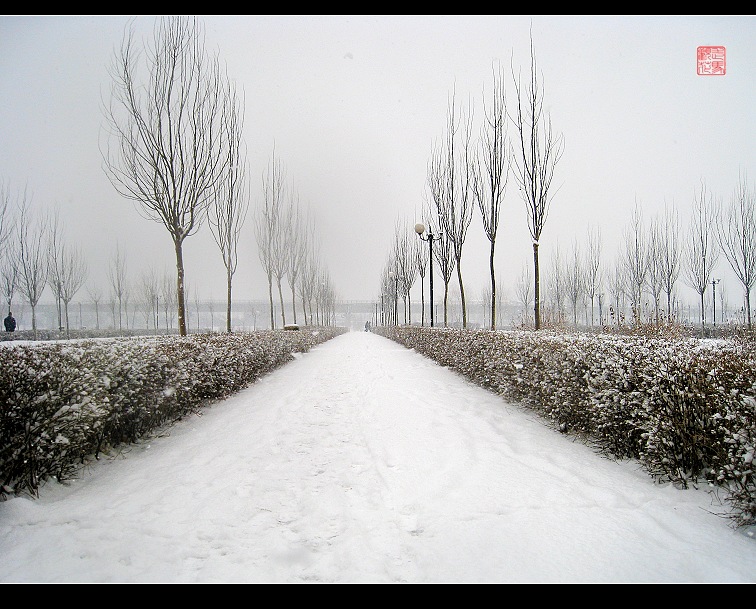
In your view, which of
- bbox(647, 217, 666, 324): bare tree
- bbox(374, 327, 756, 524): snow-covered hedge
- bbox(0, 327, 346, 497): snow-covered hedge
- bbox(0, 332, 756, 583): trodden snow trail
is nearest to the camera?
bbox(0, 332, 756, 583): trodden snow trail

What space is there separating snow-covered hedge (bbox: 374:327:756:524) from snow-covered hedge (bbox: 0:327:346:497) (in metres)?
4.55

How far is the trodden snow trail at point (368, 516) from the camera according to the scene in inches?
78.4

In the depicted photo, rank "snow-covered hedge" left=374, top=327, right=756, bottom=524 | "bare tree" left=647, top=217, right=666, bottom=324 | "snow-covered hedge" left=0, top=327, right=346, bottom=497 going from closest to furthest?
"snow-covered hedge" left=374, top=327, right=756, bottom=524, "snow-covered hedge" left=0, top=327, right=346, bottom=497, "bare tree" left=647, top=217, right=666, bottom=324

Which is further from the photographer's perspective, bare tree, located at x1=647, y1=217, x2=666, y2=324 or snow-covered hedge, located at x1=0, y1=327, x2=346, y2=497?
bare tree, located at x1=647, y1=217, x2=666, y2=324

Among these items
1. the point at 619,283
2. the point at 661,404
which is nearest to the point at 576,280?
the point at 619,283

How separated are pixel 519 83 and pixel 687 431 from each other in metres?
10.8

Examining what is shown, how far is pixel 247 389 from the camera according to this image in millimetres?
7293

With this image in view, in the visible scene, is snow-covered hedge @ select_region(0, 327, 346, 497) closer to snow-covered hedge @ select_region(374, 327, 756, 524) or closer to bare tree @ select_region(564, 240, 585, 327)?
snow-covered hedge @ select_region(374, 327, 756, 524)

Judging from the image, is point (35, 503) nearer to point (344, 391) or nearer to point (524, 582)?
point (524, 582)

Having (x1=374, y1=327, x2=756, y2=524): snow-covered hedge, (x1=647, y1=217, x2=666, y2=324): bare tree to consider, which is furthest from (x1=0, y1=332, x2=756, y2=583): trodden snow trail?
(x1=647, y1=217, x2=666, y2=324): bare tree

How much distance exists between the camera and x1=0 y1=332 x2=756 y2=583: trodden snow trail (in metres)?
1.99

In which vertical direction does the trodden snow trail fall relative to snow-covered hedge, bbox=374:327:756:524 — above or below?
below
